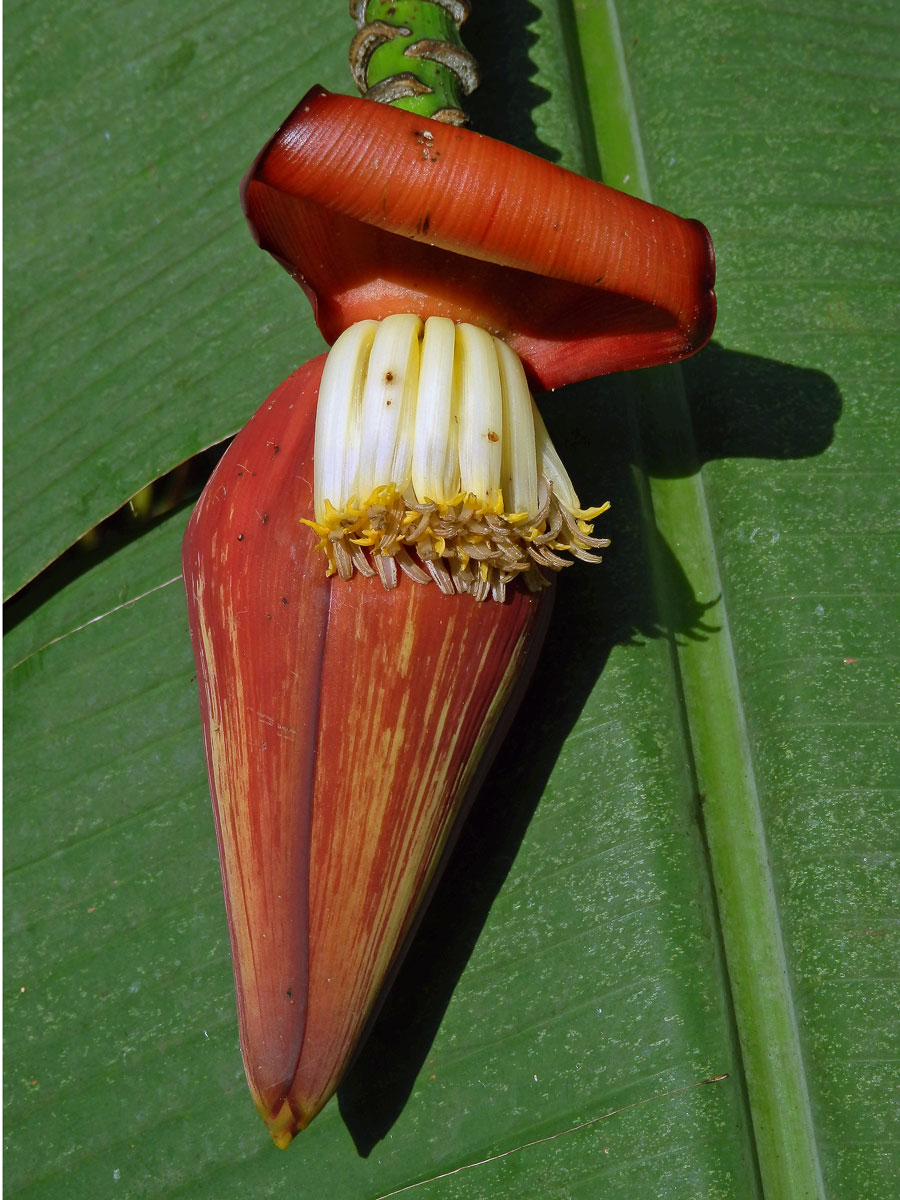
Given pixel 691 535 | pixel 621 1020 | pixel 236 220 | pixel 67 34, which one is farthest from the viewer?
pixel 67 34

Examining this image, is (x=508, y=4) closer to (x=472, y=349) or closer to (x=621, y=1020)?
(x=472, y=349)

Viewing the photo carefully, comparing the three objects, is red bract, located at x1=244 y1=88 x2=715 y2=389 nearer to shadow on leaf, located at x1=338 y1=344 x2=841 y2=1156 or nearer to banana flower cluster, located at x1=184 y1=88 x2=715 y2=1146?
banana flower cluster, located at x1=184 y1=88 x2=715 y2=1146

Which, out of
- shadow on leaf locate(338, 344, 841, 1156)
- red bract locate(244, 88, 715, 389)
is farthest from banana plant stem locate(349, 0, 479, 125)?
shadow on leaf locate(338, 344, 841, 1156)

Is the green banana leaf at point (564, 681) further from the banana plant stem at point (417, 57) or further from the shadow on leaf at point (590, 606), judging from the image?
the banana plant stem at point (417, 57)

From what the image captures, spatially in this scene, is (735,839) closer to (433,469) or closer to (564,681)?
(564,681)

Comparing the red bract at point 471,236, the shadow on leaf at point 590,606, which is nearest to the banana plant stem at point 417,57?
the red bract at point 471,236

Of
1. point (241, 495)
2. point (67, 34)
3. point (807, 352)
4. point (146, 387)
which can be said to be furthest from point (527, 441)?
point (67, 34)

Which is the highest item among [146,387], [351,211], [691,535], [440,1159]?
[351,211]

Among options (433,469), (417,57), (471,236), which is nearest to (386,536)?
(433,469)
